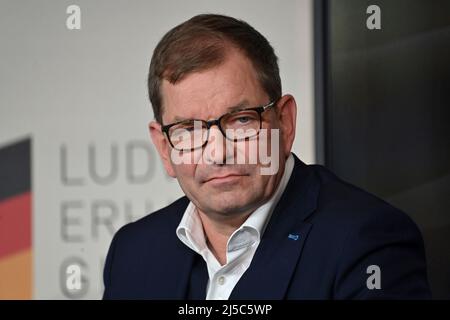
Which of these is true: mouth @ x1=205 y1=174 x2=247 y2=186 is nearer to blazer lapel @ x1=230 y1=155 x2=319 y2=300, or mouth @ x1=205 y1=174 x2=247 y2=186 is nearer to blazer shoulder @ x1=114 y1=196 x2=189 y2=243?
blazer lapel @ x1=230 y1=155 x2=319 y2=300

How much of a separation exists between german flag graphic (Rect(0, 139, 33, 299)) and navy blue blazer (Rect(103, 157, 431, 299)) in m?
0.59

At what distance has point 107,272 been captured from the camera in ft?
4.43

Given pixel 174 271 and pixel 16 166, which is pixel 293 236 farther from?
pixel 16 166

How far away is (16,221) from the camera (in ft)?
5.81

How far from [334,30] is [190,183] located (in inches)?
32.3

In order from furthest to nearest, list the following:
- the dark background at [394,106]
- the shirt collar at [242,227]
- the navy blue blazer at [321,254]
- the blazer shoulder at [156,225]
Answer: the dark background at [394,106] < the blazer shoulder at [156,225] < the shirt collar at [242,227] < the navy blue blazer at [321,254]

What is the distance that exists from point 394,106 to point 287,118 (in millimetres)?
627

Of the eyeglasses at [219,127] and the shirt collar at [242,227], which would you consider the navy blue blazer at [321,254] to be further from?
the eyeglasses at [219,127]

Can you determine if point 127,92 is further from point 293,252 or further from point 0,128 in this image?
point 293,252

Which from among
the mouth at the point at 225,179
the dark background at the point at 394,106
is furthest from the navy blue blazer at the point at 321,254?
the dark background at the point at 394,106

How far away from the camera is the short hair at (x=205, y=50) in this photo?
1111mm

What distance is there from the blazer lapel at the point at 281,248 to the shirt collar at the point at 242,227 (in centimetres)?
1

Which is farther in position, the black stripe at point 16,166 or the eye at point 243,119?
the black stripe at point 16,166

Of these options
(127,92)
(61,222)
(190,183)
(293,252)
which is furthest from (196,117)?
(61,222)
